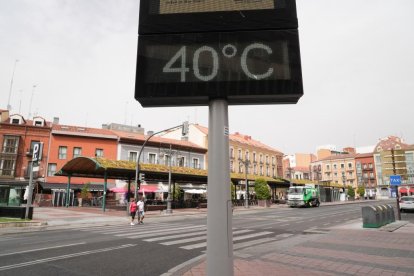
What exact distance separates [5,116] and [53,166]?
966 cm

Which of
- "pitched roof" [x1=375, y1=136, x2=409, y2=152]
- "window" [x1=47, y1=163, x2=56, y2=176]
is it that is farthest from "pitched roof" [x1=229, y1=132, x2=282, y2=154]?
"window" [x1=47, y1=163, x2=56, y2=176]

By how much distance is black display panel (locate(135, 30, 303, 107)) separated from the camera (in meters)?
3.84

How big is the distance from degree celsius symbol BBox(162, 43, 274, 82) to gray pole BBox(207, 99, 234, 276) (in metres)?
0.40

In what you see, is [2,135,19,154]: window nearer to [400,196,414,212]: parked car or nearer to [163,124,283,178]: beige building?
[163,124,283,178]: beige building

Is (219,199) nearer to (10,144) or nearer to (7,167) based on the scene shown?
(7,167)

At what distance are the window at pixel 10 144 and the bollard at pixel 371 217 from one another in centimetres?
4122

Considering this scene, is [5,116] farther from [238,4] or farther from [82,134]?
[238,4]

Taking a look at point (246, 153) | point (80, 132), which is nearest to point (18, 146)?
point (80, 132)

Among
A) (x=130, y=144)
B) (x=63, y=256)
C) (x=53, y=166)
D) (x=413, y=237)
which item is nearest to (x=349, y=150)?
(x=130, y=144)

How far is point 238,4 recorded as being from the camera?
3975mm

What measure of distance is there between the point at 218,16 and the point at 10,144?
44.8 metres

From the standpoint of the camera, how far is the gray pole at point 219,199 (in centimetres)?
369

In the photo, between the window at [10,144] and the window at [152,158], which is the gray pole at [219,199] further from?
the window at [152,158]

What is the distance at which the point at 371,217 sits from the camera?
14359mm
